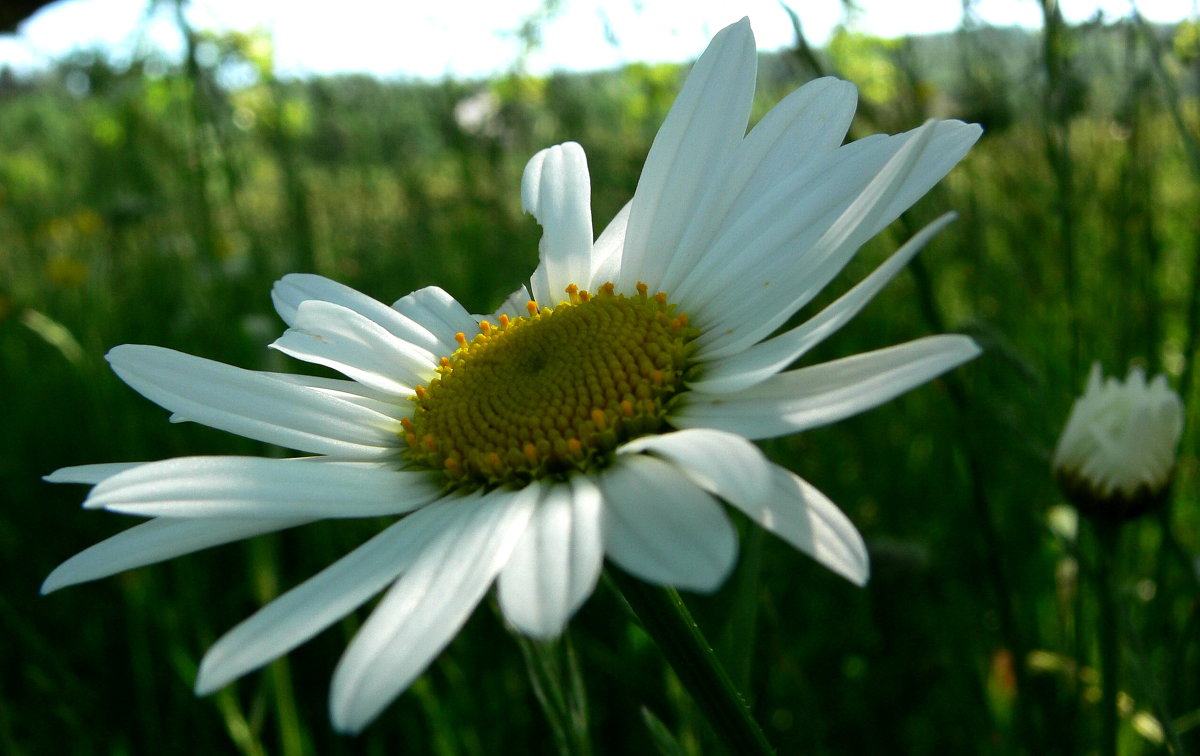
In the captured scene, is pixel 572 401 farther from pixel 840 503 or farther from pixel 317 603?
pixel 840 503

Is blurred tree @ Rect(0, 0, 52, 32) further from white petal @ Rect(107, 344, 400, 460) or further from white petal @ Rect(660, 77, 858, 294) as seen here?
white petal @ Rect(660, 77, 858, 294)

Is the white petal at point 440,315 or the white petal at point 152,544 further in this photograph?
the white petal at point 440,315

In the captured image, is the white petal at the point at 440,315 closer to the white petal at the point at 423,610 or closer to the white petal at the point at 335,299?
the white petal at the point at 335,299

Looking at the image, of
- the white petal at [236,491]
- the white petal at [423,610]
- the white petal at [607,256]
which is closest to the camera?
the white petal at [423,610]

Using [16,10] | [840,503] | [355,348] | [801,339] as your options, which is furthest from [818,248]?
[16,10]

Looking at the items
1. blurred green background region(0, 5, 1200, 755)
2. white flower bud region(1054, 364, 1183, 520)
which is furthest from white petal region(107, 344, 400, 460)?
white flower bud region(1054, 364, 1183, 520)

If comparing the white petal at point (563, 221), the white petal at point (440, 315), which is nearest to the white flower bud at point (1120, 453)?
the white petal at point (563, 221)
